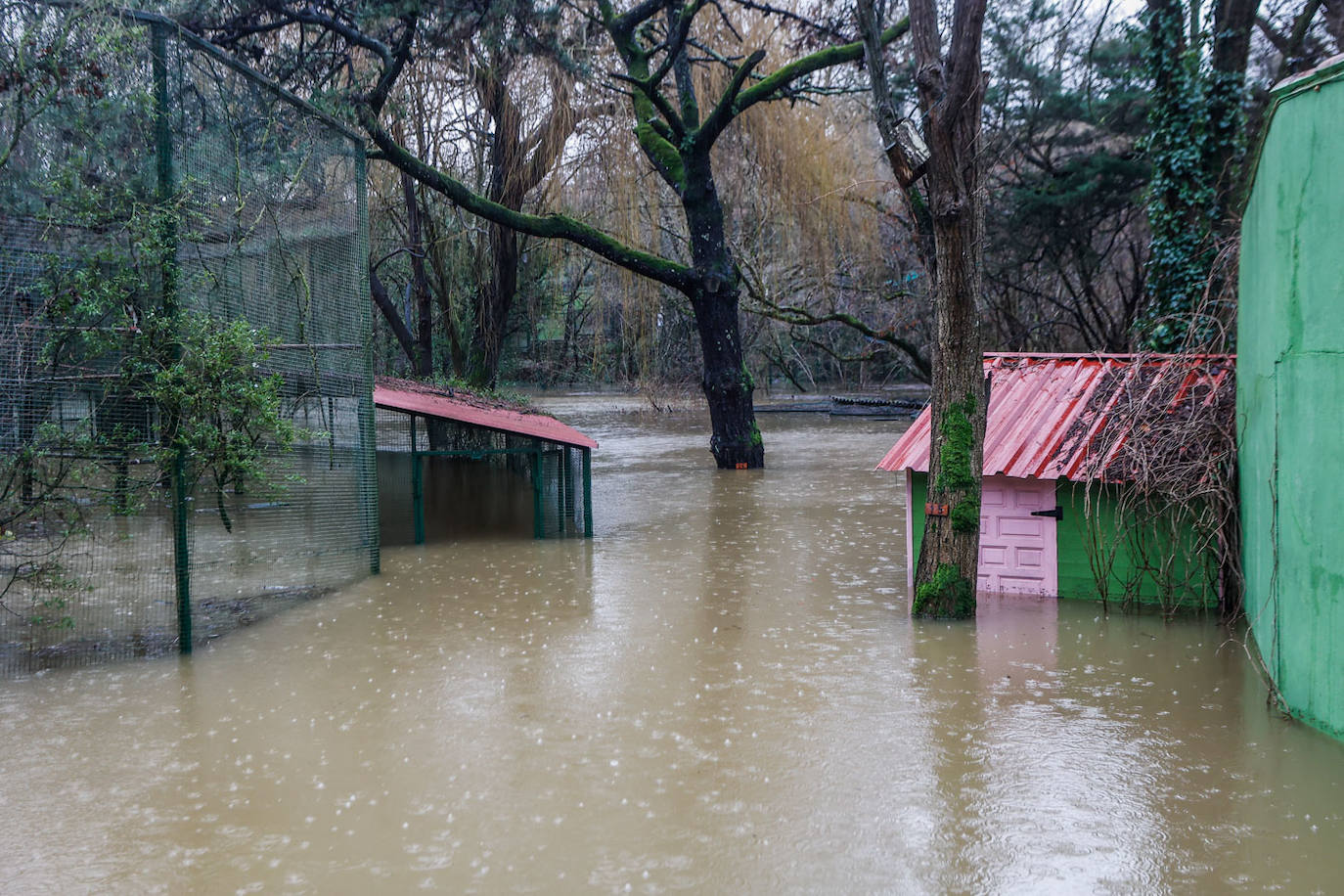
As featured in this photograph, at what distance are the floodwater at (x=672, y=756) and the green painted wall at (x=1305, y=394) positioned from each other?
46cm

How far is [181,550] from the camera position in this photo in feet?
25.6

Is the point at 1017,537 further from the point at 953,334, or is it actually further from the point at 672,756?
the point at 672,756

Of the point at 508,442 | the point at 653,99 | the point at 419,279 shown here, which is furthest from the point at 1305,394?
the point at 419,279

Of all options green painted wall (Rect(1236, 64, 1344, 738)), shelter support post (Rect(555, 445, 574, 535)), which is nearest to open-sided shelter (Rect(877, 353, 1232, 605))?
green painted wall (Rect(1236, 64, 1344, 738))

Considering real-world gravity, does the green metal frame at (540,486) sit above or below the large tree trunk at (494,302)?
below

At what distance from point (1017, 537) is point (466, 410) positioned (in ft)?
22.2

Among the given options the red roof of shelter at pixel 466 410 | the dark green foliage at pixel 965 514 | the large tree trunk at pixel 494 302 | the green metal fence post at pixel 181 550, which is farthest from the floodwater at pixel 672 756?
the large tree trunk at pixel 494 302

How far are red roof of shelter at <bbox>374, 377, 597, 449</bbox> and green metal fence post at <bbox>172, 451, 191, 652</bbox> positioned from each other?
153 inches

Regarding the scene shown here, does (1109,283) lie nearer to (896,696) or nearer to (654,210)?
(654,210)

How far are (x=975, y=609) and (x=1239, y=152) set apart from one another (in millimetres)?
7959

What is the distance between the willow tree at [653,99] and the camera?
41.4ft

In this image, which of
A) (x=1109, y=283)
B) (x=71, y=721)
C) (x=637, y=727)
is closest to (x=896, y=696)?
(x=637, y=727)

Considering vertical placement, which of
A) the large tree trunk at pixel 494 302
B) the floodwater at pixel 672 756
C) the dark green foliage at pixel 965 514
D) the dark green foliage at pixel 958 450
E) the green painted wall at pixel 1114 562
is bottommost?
the floodwater at pixel 672 756

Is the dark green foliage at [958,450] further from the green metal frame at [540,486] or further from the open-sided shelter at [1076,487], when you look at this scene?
the green metal frame at [540,486]
